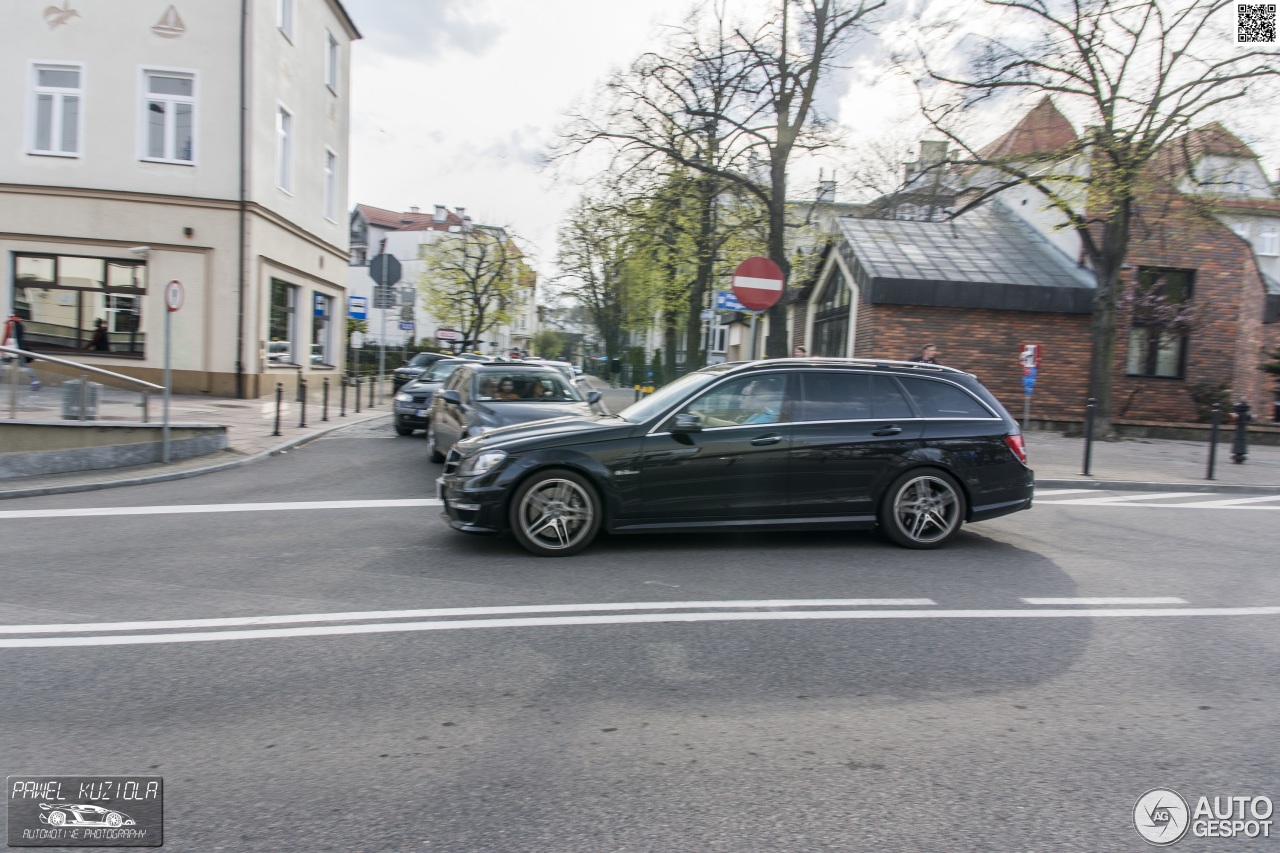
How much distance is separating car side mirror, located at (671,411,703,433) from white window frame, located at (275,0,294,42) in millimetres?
20152

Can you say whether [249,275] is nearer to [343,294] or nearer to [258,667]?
[343,294]

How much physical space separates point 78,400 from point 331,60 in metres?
19.2

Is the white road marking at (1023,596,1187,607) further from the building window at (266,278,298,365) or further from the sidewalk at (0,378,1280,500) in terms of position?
the building window at (266,278,298,365)

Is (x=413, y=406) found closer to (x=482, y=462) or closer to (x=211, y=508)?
(x=211, y=508)

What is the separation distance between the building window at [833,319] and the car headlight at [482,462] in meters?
17.4

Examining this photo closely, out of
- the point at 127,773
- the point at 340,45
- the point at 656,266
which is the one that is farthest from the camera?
the point at 340,45

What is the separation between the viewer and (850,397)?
24.6 feet

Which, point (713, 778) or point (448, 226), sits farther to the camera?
point (448, 226)

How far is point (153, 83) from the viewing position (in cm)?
2055

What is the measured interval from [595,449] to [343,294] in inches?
1020

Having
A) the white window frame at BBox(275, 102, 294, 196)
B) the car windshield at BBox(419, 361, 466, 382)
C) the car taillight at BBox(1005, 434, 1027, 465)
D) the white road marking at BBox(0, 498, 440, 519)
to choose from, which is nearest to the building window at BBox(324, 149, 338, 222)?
the white window frame at BBox(275, 102, 294, 196)

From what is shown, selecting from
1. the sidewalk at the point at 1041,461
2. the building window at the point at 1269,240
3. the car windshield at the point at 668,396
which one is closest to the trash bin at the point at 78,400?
the sidewalk at the point at 1041,461

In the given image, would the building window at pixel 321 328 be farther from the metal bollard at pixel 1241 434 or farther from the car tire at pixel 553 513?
the metal bollard at pixel 1241 434

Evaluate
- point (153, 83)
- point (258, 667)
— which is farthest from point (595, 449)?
point (153, 83)
